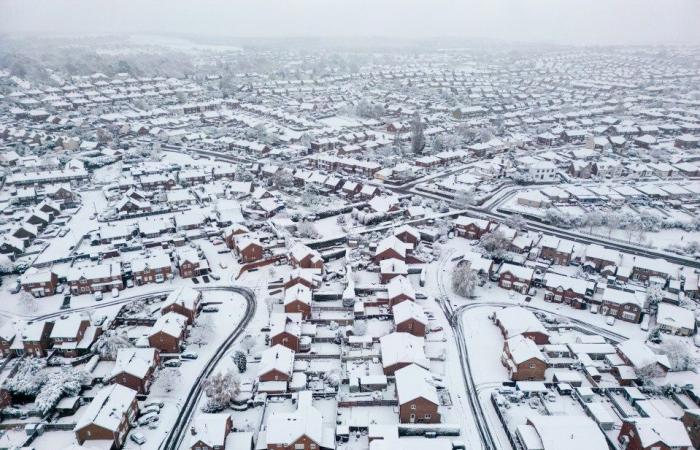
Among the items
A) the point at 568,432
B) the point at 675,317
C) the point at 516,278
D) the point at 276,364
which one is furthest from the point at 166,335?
the point at 675,317

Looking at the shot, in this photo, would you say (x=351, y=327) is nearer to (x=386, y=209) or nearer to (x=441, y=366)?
Result: (x=441, y=366)

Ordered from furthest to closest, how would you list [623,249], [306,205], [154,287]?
[306,205], [623,249], [154,287]

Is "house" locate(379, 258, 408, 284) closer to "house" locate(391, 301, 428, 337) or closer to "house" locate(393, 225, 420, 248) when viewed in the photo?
"house" locate(391, 301, 428, 337)

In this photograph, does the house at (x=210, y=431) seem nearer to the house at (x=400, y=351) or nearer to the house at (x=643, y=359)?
the house at (x=400, y=351)

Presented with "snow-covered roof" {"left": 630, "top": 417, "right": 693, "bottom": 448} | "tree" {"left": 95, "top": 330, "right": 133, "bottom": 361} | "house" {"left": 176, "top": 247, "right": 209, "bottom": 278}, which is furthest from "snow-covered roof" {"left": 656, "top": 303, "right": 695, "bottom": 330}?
"tree" {"left": 95, "top": 330, "right": 133, "bottom": 361}

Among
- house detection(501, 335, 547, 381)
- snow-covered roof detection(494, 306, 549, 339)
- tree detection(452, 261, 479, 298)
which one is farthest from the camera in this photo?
tree detection(452, 261, 479, 298)

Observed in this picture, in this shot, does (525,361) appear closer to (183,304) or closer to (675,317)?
(675,317)

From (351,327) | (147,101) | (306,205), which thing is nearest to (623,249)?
(351,327)
